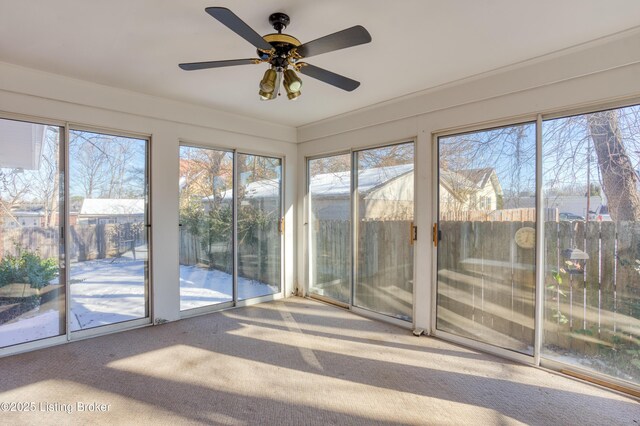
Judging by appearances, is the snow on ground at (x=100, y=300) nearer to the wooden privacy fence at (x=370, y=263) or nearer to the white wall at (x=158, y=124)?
the white wall at (x=158, y=124)

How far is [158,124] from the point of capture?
363cm

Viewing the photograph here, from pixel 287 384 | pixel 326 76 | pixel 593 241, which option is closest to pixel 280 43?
pixel 326 76

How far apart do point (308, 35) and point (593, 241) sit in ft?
8.50

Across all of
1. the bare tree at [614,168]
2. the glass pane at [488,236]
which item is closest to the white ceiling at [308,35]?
the bare tree at [614,168]

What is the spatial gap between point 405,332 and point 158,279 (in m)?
2.72

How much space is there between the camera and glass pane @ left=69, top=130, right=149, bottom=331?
3244 millimetres

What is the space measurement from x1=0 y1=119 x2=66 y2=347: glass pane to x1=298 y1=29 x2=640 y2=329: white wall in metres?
3.02

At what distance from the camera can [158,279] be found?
3.66 metres

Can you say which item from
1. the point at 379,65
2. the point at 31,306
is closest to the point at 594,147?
the point at 379,65

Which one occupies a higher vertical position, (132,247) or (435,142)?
(435,142)

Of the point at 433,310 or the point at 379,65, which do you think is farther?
the point at 433,310

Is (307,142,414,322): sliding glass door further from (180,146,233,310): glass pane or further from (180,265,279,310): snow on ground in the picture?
(180,146,233,310): glass pane

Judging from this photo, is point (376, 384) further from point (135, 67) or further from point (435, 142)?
point (135, 67)

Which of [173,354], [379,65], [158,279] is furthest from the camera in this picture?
[158,279]
